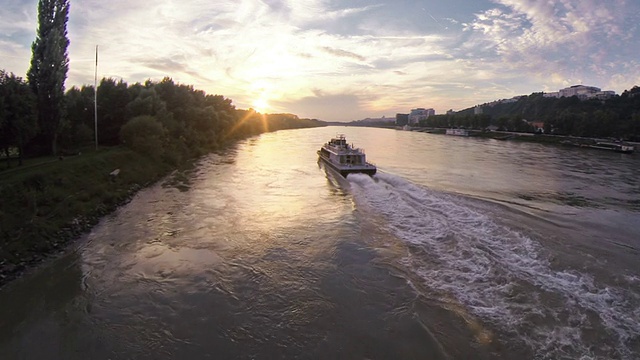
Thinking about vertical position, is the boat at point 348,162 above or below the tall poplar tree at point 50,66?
below

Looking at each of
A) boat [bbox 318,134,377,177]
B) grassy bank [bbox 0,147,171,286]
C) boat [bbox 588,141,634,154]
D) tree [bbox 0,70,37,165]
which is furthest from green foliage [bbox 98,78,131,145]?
boat [bbox 588,141,634,154]

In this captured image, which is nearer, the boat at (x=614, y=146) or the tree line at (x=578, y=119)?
the boat at (x=614, y=146)

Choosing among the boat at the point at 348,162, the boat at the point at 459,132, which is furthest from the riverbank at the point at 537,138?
the boat at the point at 348,162

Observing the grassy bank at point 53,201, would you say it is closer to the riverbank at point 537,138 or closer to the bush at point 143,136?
the bush at point 143,136

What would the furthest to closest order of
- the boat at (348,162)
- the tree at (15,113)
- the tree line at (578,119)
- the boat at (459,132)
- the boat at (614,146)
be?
the boat at (459,132) → the tree line at (578,119) → the boat at (614,146) → the boat at (348,162) → the tree at (15,113)

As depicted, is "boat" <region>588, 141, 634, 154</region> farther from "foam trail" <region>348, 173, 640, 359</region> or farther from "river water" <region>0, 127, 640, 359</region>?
"foam trail" <region>348, 173, 640, 359</region>

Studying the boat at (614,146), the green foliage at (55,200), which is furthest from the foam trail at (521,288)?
the boat at (614,146)

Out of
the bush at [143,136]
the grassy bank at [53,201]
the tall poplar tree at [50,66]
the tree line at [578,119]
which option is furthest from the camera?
the tree line at [578,119]

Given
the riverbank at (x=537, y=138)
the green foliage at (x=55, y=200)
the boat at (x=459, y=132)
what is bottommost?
the green foliage at (x=55, y=200)
